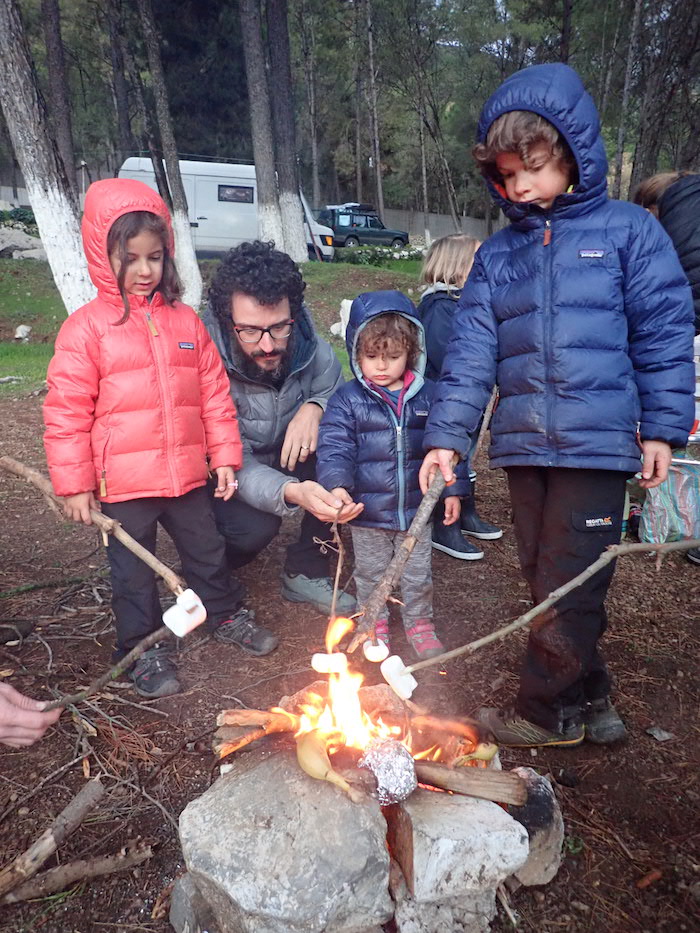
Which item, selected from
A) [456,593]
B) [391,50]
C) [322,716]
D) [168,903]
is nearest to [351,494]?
[456,593]

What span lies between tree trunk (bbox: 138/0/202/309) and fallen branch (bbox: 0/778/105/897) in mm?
11265

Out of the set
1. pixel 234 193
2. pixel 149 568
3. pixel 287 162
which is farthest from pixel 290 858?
pixel 234 193

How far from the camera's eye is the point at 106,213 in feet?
8.27

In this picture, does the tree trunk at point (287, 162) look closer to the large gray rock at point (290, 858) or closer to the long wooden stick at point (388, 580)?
the long wooden stick at point (388, 580)

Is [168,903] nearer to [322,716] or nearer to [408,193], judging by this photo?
[322,716]

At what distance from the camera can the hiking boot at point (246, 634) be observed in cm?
298

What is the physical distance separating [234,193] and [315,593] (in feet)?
56.0

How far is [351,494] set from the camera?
3014 millimetres

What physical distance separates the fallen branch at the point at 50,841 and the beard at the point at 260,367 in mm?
1860

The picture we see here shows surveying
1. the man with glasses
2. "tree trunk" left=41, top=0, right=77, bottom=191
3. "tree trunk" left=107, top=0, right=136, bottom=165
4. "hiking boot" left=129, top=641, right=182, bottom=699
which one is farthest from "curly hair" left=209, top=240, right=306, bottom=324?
"tree trunk" left=107, top=0, right=136, bottom=165

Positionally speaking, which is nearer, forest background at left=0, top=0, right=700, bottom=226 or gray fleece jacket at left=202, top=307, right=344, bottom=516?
gray fleece jacket at left=202, top=307, right=344, bottom=516

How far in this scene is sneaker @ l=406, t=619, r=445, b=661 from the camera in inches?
115

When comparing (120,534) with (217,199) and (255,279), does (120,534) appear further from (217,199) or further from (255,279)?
(217,199)

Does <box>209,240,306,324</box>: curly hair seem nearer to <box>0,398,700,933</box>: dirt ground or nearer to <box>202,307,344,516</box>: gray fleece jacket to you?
<box>202,307,344,516</box>: gray fleece jacket
